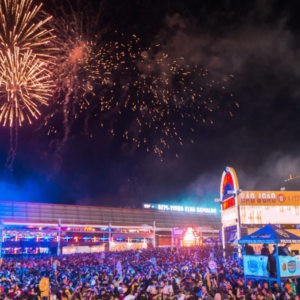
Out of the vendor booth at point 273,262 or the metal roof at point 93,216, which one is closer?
the vendor booth at point 273,262

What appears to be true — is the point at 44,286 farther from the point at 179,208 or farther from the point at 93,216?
the point at 179,208

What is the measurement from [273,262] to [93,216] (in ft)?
222

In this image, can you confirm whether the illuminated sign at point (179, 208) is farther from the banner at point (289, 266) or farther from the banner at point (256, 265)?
the banner at point (289, 266)

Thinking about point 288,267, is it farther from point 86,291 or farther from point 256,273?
point 86,291

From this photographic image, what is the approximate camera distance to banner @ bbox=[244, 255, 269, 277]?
1692 centimetres

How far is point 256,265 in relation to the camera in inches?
687

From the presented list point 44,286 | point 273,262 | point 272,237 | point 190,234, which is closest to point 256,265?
point 273,262

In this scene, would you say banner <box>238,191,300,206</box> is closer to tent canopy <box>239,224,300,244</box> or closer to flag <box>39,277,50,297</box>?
tent canopy <box>239,224,300,244</box>

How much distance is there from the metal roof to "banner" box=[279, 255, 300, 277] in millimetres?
60637

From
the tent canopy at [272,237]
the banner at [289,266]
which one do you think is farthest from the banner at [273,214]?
the banner at [289,266]

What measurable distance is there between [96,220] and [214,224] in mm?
36194

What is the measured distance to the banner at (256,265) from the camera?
16.9 meters

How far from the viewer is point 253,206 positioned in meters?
43.3

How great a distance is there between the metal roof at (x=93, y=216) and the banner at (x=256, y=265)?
2313 inches
